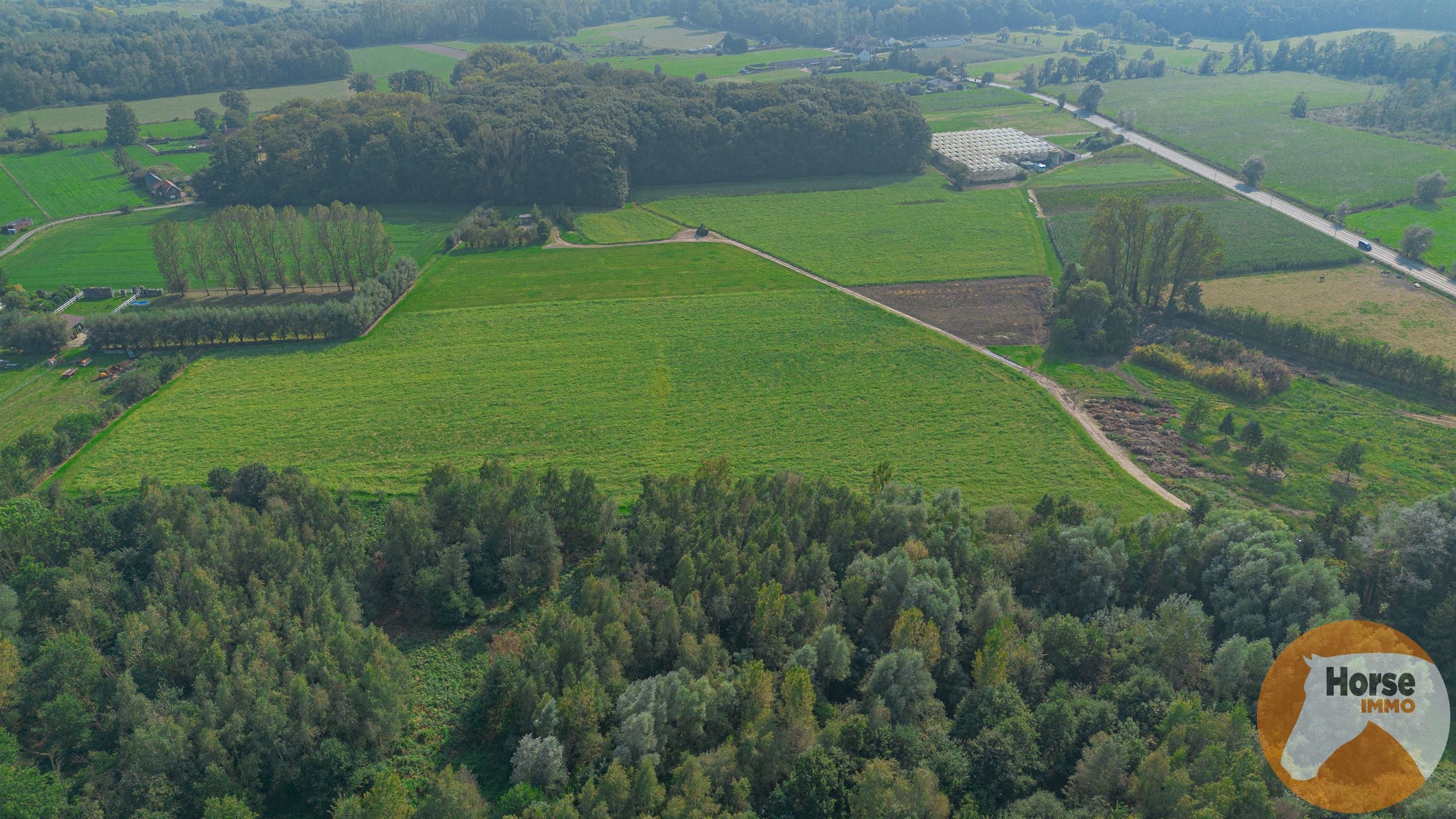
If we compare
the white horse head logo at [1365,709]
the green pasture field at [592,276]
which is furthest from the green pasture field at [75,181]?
the white horse head logo at [1365,709]

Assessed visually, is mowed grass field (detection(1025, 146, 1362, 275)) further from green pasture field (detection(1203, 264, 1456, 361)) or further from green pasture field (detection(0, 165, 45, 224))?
green pasture field (detection(0, 165, 45, 224))

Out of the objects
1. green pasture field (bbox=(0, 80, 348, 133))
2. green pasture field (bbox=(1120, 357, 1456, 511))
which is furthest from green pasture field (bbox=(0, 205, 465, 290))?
green pasture field (bbox=(1120, 357, 1456, 511))

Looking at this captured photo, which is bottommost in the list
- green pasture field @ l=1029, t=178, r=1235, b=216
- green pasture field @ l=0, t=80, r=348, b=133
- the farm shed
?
green pasture field @ l=1029, t=178, r=1235, b=216

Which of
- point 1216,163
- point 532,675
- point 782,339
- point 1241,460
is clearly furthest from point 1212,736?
point 1216,163

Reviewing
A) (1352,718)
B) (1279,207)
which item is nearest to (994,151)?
(1279,207)

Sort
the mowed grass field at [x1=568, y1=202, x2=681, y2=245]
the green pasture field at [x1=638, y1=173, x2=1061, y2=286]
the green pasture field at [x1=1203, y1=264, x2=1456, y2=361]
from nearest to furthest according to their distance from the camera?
1. the green pasture field at [x1=1203, y1=264, x2=1456, y2=361]
2. the green pasture field at [x1=638, y1=173, x2=1061, y2=286]
3. the mowed grass field at [x1=568, y1=202, x2=681, y2=245]

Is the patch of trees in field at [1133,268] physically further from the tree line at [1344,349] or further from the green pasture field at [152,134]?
the green pasture field at [152,134]

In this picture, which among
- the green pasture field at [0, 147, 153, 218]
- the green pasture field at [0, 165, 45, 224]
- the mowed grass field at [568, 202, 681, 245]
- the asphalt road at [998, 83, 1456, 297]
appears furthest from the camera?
the green pasture field at [0, 147, 153, 218]
